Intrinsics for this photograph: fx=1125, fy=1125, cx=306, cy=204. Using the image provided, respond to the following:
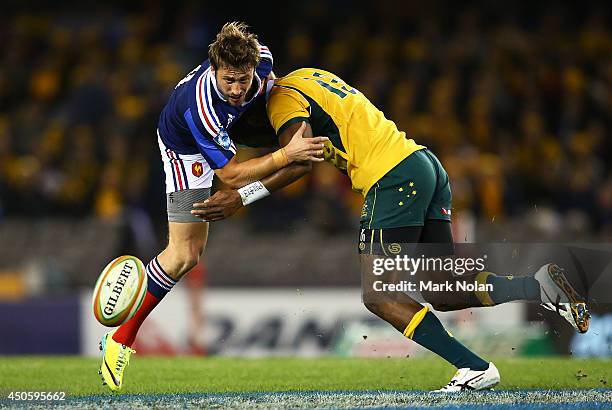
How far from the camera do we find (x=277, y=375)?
8102 mm

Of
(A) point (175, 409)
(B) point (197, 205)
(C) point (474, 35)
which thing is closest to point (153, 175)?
(C) point (474, 35)

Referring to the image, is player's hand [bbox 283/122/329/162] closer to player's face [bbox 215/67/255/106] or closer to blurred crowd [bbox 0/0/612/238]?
player's face [bbox 215/67/255/106]

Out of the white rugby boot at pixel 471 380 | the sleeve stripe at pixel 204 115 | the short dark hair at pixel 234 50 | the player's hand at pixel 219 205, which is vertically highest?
the short dark hair at pixel 234 50

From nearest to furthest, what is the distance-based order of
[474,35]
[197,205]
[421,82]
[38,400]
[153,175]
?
[38,400] < [197,205] < [153,175] < [421,82] < [474,35]

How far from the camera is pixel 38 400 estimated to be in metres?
6.55

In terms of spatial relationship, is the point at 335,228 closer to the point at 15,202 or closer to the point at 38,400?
the point at 15,202

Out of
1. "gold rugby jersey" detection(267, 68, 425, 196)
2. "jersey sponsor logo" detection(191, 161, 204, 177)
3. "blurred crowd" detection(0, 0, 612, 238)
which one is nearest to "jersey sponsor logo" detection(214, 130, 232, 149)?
"gold rugby jersey" detection(267, 68, 425, 196)

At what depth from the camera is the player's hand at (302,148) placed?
→ 22.2 feet

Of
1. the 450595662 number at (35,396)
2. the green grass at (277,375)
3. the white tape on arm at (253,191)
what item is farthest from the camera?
the green grass at (277,375)

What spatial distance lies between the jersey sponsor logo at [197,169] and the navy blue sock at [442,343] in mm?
1812

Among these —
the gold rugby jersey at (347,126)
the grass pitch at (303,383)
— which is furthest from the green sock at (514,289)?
the gold rugby jersey at (347,126)

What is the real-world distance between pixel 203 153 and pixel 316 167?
695 cm

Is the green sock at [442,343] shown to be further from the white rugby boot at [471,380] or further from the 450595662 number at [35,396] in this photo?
the 450595662 number at [35,396]

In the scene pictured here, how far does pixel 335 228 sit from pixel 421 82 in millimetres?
3870
